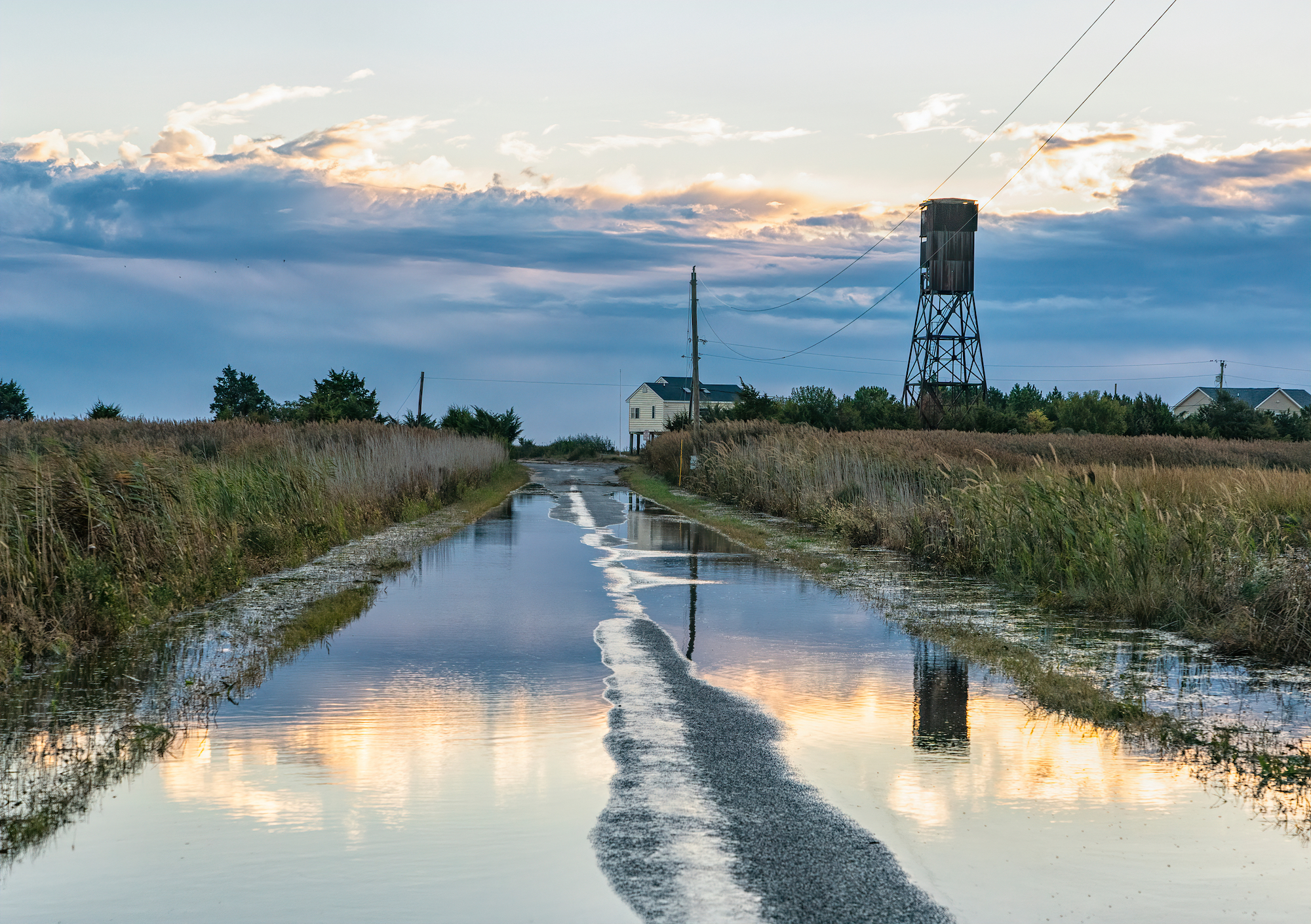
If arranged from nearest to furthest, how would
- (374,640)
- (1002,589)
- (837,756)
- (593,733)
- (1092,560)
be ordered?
(837,756) → (593,733) → (374,640) → (1092,560) → (1002,589)

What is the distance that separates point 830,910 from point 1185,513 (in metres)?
11.1

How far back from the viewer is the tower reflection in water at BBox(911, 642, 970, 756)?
7.02m

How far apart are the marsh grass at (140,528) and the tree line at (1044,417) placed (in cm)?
3135

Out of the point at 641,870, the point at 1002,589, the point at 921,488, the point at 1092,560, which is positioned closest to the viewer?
the point at 641,870

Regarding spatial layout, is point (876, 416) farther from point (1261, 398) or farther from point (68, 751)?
point (1261, 398)

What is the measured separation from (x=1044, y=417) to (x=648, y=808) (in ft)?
208

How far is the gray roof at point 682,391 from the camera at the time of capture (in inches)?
4569

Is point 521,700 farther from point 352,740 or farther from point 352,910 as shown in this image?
point 352,910

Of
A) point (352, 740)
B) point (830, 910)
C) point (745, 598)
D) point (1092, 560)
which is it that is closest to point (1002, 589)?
point (1092, 560)

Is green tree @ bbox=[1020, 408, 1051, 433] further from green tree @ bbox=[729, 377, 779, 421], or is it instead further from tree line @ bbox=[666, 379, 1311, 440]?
green tree @ bbox=[729, 377, 779, 421]

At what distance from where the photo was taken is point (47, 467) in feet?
39.4

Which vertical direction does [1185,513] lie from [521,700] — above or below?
above

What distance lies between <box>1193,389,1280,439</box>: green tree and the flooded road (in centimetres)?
5670

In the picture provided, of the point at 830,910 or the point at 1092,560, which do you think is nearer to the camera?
the point at 830,910
